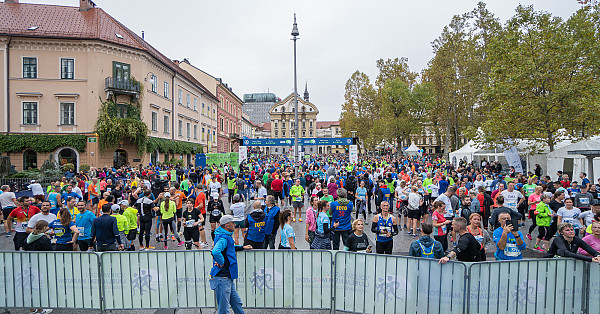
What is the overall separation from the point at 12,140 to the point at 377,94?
136 ft

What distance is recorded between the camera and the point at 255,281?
5.36 metres

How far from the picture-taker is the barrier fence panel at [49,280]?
524cm

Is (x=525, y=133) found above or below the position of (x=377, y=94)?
below

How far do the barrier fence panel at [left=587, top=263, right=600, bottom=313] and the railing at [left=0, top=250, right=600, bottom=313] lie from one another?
0.01 metres

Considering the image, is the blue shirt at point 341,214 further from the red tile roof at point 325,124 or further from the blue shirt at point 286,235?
the red tile roof at point 325,124

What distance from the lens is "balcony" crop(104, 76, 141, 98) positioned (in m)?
27.0

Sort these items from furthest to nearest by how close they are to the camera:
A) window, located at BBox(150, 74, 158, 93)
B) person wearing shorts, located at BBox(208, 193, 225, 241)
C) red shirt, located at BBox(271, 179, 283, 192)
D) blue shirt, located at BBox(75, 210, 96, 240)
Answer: window, located at BBox(150, 74, 158, 93)
red shirt, located at BBox(271, 179, 283, 192)
person wearing shorts, located at BBox(208, 193, 225, 241)
blue shirt, located at BBox(75, 210, 96, 240)

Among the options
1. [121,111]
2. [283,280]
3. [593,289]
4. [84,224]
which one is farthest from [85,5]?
[593,289]

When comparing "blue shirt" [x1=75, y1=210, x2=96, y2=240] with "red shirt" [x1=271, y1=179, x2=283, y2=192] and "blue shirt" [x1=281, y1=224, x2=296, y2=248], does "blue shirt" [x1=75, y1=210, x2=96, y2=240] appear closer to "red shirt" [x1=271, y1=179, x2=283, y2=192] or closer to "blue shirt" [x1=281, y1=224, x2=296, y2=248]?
"blue shirt" [x1=281, y1=224, x2=296, y2=248]

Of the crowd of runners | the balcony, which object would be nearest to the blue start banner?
the balcony

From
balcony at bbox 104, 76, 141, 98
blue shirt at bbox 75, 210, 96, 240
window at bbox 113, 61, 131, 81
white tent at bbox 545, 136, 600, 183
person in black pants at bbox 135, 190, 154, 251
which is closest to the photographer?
blue shirt at bbox 75, 210, 96, 240

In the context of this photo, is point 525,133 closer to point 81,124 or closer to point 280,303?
point 280,303

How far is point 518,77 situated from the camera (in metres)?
18.4

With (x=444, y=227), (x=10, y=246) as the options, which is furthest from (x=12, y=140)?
(x=444, y=227)
